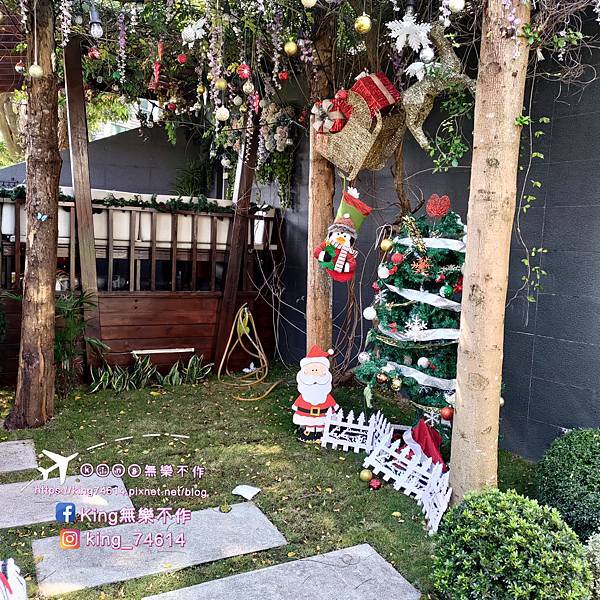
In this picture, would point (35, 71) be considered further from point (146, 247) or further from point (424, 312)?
point (424, 312)

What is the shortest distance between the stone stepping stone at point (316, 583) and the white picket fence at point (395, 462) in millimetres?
520

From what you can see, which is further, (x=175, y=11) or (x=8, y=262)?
(x=8, y=262)

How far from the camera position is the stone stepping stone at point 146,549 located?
2.66m

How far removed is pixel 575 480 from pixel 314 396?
2.00 m

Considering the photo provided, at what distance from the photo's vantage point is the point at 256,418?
5.15 meters

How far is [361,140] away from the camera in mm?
4355

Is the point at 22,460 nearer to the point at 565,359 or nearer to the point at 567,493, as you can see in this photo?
the point at 567,493

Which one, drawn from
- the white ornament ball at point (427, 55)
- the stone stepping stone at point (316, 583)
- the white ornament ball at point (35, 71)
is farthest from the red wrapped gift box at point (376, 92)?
the stone stepping stone at point (316, 583)

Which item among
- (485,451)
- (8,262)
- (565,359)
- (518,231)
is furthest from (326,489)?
(8,262)

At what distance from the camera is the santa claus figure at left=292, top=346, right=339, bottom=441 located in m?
4.47

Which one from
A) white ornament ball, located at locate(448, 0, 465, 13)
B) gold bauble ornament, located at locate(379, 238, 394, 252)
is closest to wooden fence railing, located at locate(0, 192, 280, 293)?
gold bauble ornament, located at locate(379, 238, 394, 252)

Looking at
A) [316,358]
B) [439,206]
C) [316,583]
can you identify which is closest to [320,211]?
[316,358]

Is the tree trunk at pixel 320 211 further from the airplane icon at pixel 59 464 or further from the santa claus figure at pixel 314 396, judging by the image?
the airplane icon at pixel 59 464

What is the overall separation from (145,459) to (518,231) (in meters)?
3.34
